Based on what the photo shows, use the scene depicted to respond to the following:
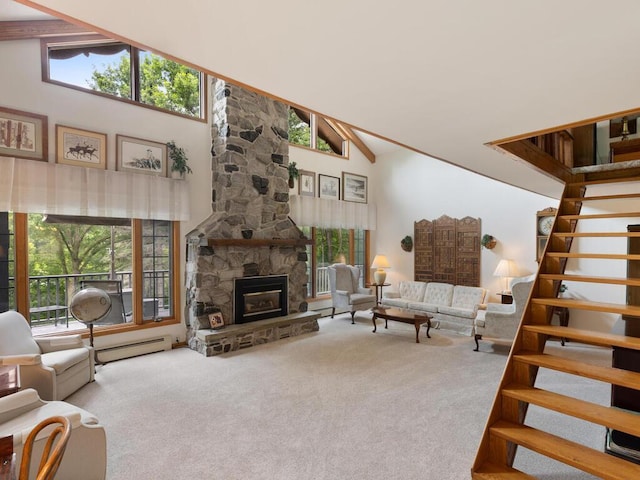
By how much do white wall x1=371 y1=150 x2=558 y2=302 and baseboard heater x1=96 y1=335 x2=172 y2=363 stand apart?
4.88 m

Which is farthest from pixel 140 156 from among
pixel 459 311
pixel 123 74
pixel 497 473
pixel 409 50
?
pixel 459 311

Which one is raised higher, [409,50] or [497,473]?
[409,50]

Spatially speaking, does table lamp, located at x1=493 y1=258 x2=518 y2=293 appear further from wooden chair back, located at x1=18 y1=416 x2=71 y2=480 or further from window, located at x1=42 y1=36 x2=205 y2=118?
wooden chair back, located at x1=18 y1=416 x2=71 y2=480

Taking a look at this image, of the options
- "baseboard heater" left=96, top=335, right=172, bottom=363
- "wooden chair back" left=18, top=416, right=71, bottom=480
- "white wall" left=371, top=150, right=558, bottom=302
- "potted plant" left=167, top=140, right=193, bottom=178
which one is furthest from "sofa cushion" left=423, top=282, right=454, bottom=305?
"wooden chair back" left=18, top=416, right=71, bottom=480

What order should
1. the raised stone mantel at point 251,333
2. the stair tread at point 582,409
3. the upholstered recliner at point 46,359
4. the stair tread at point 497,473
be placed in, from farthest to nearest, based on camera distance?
the raised stone mantel at point 251,333
the upholstered recliner at point 46,359
the stair tread at point 497,473
the stair tread at point 582,409

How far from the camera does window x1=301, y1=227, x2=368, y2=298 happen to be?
276 inches

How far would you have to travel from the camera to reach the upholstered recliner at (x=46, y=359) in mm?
2943

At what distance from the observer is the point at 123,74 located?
4.61 metres

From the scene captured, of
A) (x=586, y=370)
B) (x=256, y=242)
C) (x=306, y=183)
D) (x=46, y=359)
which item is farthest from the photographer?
(x=306, y=183)

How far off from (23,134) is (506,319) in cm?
617

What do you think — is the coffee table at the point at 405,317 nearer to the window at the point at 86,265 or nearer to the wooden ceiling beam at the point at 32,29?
the window at the point at 86,265

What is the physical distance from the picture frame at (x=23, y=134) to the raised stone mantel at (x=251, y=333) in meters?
2.86

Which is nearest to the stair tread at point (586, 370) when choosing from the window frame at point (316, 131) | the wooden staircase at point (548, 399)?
the wooden staircase at point (548, 399)

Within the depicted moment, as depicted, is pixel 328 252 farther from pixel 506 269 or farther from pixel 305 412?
pixel 305 412
